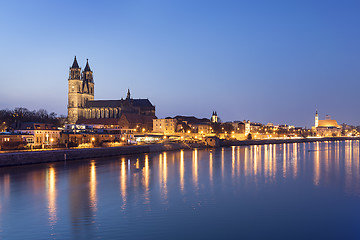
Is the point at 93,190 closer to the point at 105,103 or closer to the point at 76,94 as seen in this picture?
the point at 105,103

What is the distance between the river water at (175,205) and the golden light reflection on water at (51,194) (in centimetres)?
6

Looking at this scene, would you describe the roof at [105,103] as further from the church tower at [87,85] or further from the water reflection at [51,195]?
the water reflection at [51,195]

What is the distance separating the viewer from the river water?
13.7m

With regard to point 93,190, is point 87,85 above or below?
above

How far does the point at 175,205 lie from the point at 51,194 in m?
8.74

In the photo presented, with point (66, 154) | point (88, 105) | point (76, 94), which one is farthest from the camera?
point (88, 105)

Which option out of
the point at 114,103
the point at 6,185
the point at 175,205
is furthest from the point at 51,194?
the point at 114,103

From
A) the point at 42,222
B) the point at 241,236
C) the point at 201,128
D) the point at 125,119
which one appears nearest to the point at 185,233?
the point at 241,236

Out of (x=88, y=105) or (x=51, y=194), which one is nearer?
(x=51, y=194)

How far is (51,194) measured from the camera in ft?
68.9

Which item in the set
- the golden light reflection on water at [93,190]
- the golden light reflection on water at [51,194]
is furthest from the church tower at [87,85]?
the golden light reflection on water at [93,190]

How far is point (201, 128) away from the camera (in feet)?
365

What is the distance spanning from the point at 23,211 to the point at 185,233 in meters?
9.07

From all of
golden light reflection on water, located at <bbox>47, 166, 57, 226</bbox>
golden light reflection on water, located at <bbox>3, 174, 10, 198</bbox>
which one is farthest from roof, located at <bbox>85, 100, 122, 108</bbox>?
golden light reflection on water, located at <bbox>3, 174, 10, 198</bbox>
